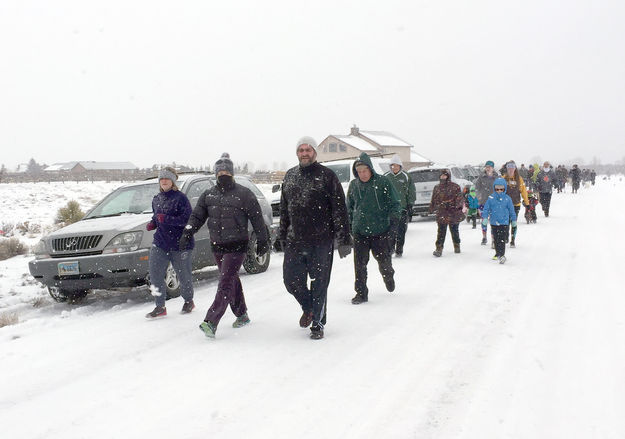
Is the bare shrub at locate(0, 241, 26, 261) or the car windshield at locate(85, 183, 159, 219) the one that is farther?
the bare shrub at locate(0, 241, 26, 261)

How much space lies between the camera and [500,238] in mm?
9172

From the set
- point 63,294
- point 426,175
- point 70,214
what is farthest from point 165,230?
point 426,175

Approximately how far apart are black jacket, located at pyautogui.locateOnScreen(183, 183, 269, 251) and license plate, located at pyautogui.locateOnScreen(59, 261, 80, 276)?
2.46m

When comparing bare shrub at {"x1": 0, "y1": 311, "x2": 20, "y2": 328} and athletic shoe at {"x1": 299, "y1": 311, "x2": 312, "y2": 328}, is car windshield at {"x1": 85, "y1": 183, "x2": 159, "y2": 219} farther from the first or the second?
athletic shoe at {"x1": 299, "y1": 311, "x2": 312, "y2": 328}

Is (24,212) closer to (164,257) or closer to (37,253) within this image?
(37,253)

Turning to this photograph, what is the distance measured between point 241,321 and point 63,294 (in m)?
3.14

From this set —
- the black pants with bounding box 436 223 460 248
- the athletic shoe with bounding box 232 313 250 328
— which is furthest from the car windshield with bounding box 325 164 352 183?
the athletic shoe with bounding box 232 313 250 328

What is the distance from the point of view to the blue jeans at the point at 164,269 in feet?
19.9

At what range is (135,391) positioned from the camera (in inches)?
152

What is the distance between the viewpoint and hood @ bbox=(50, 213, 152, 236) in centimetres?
684

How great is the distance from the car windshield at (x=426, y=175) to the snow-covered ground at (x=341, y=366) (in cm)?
926

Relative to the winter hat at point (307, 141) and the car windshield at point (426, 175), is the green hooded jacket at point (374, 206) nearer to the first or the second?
the winter hat at point (307, 141)

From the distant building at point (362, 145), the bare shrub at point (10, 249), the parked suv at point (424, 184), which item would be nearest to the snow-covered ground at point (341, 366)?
the bare shrub at point (10, 249)

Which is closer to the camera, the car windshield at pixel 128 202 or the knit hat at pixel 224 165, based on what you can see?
the knit hat at pixel 224 165
